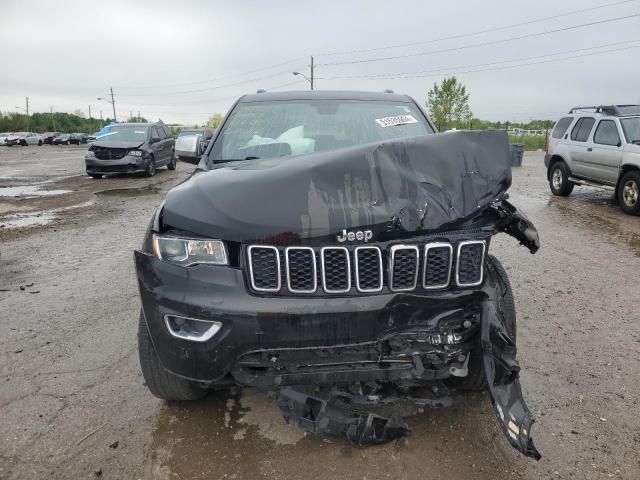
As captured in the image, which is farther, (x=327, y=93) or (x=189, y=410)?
(x=327, y=93)

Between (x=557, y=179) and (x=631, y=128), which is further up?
(x=631, y=128)

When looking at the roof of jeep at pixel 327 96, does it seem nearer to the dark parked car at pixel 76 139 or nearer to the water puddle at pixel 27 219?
the water puddle at pixel 27 219

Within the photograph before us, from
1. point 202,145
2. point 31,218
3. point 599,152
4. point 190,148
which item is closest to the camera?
point 190,148

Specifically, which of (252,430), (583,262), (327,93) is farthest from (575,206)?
(252,430)

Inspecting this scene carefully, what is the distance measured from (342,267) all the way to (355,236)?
0.14 m

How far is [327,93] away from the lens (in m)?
4.04

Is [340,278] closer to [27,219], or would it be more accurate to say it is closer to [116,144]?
[27,219]

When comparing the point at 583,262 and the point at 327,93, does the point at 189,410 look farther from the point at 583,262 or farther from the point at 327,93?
the point at 583,262

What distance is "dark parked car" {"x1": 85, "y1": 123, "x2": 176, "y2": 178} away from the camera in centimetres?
1520

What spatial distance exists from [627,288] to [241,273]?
14.3 feet

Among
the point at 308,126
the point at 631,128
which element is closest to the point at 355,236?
the point at 308,126

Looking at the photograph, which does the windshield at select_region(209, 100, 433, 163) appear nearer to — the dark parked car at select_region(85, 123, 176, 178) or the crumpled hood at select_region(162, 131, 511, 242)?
the crumpled hood at select_region(162, 131, 511, 242)

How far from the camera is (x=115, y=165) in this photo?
15.2m

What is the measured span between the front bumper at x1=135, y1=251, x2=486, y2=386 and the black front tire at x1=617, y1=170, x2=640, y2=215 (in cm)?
864
